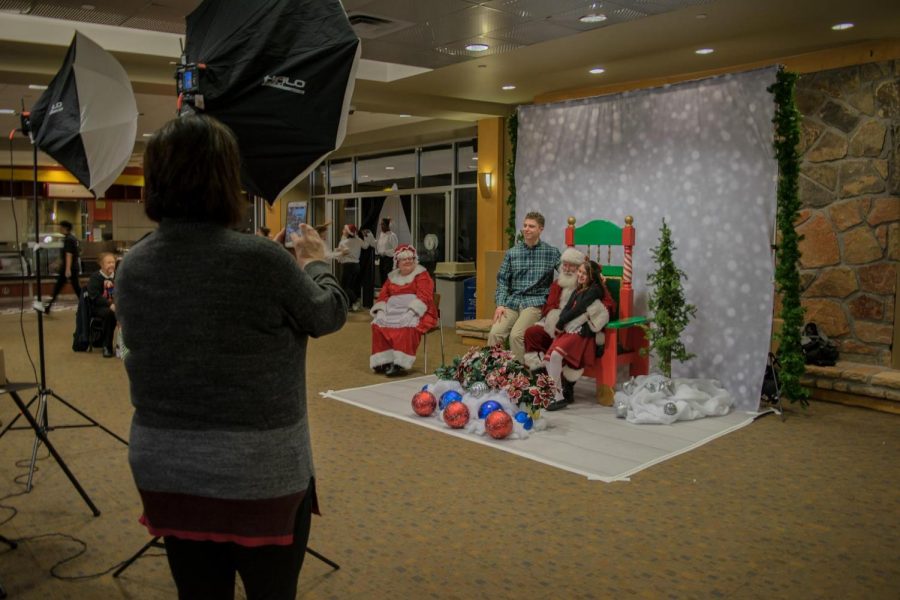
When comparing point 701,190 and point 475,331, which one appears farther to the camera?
point 475,331

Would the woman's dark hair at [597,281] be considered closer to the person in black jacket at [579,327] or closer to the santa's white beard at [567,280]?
the person in black jacket at [579,327]

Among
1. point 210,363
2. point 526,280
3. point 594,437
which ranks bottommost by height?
point 594,437

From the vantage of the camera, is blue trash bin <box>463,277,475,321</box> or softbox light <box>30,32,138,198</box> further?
blue trash bin <box>463,277,475,321</box>

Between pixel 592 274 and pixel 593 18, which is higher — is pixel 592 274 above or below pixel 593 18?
below

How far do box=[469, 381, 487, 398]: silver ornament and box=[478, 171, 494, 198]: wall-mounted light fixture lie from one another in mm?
5180

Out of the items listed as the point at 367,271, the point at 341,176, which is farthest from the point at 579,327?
the point at 341,176

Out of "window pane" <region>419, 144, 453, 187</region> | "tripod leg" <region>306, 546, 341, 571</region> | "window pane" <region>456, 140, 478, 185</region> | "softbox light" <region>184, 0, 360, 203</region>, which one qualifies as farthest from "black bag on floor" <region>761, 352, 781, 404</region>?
"window pane" <region>419, 144, 453, 187</region>

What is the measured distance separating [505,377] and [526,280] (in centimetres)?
137

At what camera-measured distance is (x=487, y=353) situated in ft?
16.8

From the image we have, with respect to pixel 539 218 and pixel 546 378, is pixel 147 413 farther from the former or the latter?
pixel 539 218

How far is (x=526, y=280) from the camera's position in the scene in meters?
6.01

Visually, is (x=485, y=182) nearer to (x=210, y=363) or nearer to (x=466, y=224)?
(x=466, y=224)

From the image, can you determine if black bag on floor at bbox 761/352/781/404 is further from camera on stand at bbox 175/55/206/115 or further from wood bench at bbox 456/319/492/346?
camera on stand at bbox 175/55/206/115

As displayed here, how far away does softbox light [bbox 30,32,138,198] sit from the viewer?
319 cm
